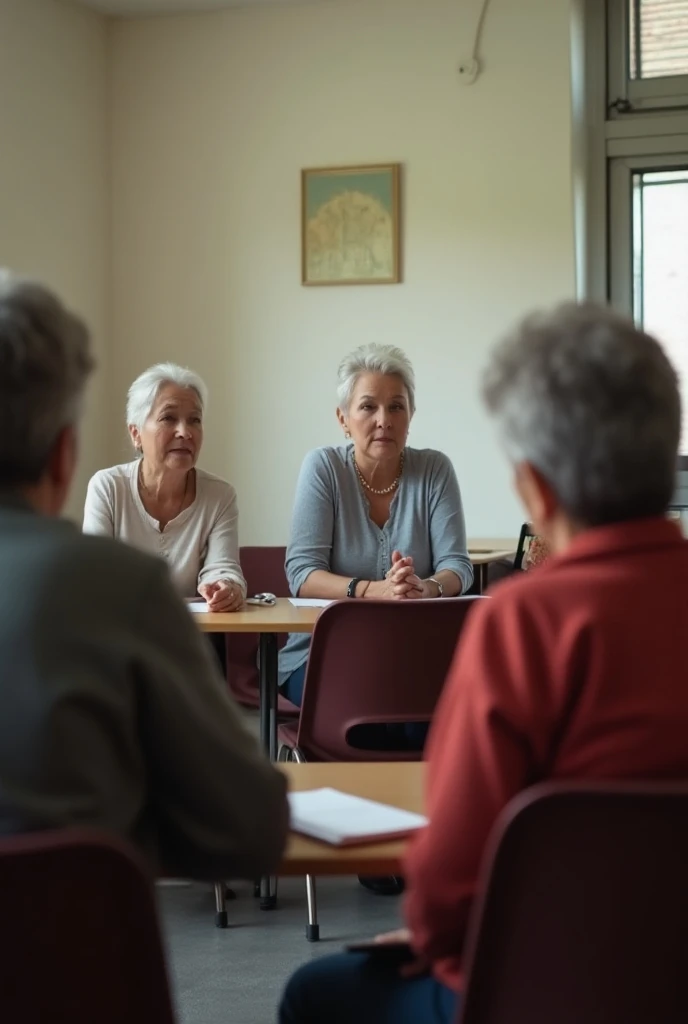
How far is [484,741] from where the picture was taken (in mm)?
1102

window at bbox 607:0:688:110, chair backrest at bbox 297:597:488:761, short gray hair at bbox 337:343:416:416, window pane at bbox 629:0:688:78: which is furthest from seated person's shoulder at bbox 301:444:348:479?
window pane at bbox 629:0:688:78

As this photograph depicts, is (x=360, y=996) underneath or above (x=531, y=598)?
underneath

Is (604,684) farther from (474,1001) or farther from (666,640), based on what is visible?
(474,1001)

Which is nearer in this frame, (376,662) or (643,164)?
(376,662)

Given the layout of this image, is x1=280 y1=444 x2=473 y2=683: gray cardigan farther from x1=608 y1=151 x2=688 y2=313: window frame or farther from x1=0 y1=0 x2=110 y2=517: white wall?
x1=608 y1=151 x2=688 y2=313: window frame

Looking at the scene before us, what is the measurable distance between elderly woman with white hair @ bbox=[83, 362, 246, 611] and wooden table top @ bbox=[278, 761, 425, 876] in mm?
1877

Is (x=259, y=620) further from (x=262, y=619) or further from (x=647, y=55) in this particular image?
(x=647, y=55)

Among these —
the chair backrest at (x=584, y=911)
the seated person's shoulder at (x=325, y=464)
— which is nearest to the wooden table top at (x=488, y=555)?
the seated person's shoulder at (x=325, y=464)

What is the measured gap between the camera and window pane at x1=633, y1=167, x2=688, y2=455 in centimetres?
556

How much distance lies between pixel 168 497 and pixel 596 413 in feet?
8.73

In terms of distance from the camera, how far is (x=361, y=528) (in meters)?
3.65

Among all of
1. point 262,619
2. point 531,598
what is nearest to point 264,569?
point 262,619

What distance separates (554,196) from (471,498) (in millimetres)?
1311

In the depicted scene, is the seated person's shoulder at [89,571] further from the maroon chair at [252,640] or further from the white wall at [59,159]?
the white wall at [59,159]
